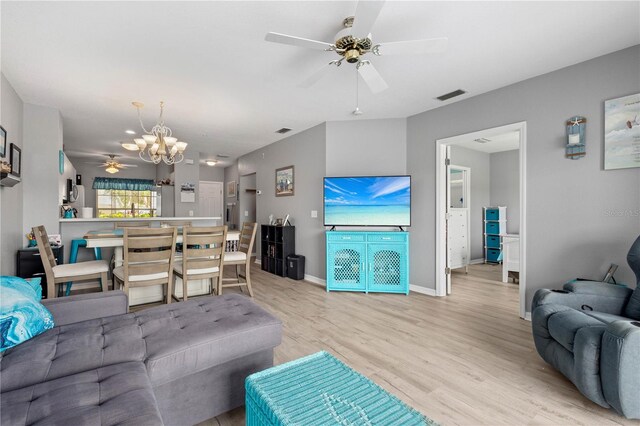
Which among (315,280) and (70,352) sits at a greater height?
(70,352)

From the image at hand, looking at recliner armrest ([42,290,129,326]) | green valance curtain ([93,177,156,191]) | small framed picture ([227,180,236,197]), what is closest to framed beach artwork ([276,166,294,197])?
small framed picture ([227,180,236,197])

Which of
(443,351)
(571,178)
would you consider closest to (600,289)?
(571,178)

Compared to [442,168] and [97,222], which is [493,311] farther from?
[97,222]

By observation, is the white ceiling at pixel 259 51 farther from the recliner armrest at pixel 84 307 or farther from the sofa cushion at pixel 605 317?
the sofa cushion at pixel 605 317

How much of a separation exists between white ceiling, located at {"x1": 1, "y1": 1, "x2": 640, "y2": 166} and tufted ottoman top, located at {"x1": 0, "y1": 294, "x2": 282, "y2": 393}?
208 centimetres

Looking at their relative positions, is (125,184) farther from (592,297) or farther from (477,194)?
(592,297)

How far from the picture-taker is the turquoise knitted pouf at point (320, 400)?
105cm

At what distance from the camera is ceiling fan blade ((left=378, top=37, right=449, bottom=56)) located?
1.96 m

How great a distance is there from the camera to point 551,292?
90.8 inches

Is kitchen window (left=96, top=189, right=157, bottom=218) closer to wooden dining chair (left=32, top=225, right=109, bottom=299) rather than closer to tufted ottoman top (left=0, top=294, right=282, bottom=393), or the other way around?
wooden dining chair (left=32, top=225, right=109, bottom=299)

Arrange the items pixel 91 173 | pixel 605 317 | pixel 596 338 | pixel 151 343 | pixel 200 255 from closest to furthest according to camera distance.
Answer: pixel 151 343
pixel 596 338
pixel 605 317
pixel 200 255
pixel 91 173

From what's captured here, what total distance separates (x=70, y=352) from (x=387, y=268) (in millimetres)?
3516

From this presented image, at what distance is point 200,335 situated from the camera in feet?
5.10

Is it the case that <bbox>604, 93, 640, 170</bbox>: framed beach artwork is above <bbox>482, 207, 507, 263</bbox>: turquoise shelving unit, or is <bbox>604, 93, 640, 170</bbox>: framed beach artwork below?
above
